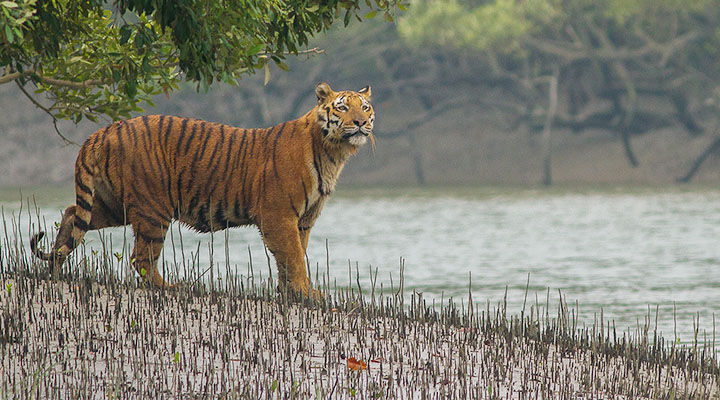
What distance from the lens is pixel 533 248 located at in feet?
65.8

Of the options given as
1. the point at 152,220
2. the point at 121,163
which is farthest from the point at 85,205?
the point at 152,220

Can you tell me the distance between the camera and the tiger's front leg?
8.55m

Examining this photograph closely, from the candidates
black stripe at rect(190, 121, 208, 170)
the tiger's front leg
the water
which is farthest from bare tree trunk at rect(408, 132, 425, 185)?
the tiger's front leg

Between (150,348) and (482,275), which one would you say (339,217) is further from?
(150,348)

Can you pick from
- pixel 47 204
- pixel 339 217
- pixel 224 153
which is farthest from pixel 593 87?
pixel 224 153

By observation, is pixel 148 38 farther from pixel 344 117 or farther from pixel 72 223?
pixel 72 223

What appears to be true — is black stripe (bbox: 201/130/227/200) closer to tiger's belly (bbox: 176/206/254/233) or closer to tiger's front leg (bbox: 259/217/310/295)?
tiger's belly (bbox: 176/206/254/233)

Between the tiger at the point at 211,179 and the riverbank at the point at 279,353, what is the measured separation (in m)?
0.41

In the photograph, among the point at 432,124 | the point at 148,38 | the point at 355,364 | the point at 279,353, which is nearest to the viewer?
the point at 148,38

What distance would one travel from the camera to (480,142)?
149 ft

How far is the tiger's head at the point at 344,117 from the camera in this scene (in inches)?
339

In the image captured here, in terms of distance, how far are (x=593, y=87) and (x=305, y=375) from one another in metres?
39.6

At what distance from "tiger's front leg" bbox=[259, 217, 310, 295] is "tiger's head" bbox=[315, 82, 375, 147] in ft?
2.50

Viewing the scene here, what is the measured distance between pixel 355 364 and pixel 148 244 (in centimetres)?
240
